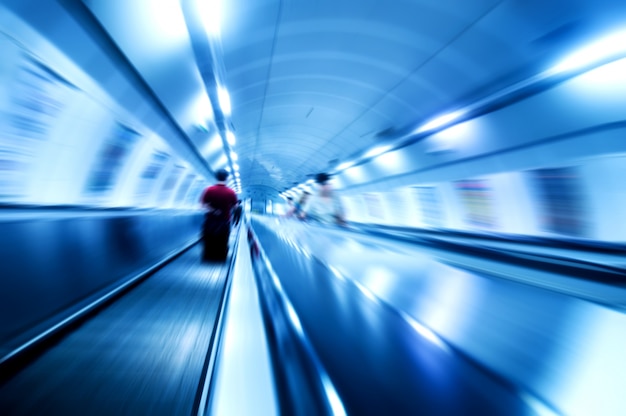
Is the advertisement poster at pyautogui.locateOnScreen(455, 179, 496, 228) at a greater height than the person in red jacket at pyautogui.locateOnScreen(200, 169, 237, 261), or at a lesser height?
greater

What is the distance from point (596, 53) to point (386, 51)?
3.05 meters

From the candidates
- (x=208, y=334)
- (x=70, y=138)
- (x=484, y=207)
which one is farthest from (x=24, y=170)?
(x=484, y=207)

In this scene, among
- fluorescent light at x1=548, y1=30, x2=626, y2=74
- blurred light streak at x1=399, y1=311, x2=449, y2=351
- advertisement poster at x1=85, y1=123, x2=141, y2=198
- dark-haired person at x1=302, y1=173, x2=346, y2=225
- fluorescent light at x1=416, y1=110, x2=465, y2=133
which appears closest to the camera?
blurred light streak at x1=399, y1=311, x2=449, y2=351

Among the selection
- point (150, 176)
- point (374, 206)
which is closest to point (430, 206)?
point (374, 206)

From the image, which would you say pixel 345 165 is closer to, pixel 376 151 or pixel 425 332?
pixel 376 151

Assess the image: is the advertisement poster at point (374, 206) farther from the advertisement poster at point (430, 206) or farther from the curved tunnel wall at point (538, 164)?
the curved tunnel wall at point (538, 164)

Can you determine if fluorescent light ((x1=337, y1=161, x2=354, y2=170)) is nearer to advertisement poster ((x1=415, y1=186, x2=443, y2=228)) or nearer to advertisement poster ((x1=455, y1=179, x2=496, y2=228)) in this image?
advertisement poster ((x1=415, y1=186, x2=443, y2=228))

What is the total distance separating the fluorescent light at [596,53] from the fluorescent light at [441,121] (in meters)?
2.17

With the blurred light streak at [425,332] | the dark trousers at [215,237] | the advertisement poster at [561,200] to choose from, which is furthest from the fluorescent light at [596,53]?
the dark trousers at [215,237]

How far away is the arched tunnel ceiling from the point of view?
3.91 meters

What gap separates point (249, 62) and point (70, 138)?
3.44m

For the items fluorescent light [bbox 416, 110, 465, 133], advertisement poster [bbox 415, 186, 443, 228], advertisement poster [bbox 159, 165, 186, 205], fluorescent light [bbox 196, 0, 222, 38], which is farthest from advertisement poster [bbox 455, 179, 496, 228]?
advertisement poster [bbox 159, 165, 186, 205]

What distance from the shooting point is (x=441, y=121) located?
273 inches

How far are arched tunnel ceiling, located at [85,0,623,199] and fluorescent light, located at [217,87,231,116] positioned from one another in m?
0.18
